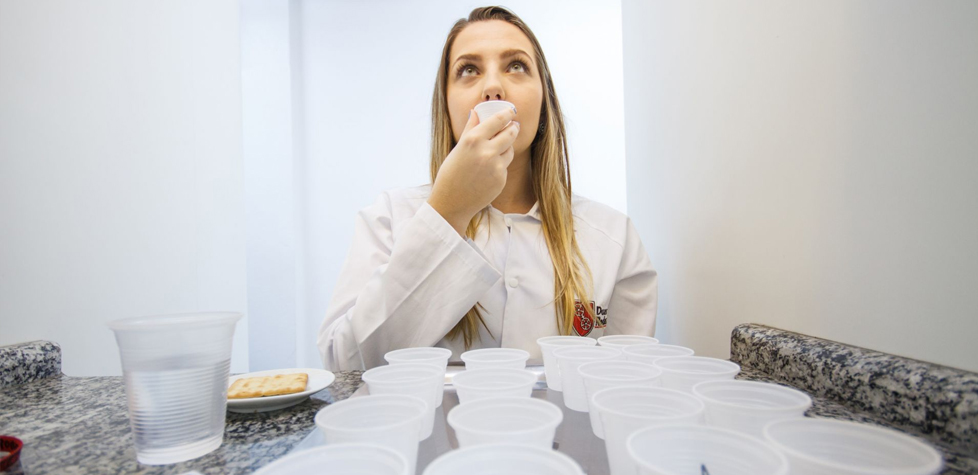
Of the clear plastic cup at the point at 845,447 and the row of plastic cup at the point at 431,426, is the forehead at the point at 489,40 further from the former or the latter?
the clear plastic cup at the point at 845,447

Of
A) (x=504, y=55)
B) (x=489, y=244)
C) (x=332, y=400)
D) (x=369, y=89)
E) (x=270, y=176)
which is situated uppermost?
(x=369, y=89)

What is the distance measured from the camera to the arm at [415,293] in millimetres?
1038

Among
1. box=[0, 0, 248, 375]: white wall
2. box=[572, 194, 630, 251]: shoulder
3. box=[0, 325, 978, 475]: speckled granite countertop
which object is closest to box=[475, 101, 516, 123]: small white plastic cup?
box=[572, 194, 630, 251]: shoulder

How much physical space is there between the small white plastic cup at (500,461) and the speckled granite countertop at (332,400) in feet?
0.85

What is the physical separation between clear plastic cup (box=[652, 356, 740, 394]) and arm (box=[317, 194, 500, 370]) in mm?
472

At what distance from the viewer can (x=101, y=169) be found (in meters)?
1.25

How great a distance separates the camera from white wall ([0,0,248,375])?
3.48 ft

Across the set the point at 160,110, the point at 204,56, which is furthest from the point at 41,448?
the point at 204,56

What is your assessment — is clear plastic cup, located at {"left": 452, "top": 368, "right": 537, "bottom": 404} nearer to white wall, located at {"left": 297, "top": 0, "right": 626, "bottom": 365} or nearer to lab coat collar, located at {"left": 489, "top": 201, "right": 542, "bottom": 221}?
lab coat collar, located at {"left": 489, "top": 201, "right": 542, "bottom": 221}

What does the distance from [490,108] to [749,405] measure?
3.02 feet

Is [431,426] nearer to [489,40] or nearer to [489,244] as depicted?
[489,244]

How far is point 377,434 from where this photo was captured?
447 mm

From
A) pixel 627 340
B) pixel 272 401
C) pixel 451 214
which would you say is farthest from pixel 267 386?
pixel 627 340

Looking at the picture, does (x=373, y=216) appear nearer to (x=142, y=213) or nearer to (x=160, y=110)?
(x=142, y=213)
